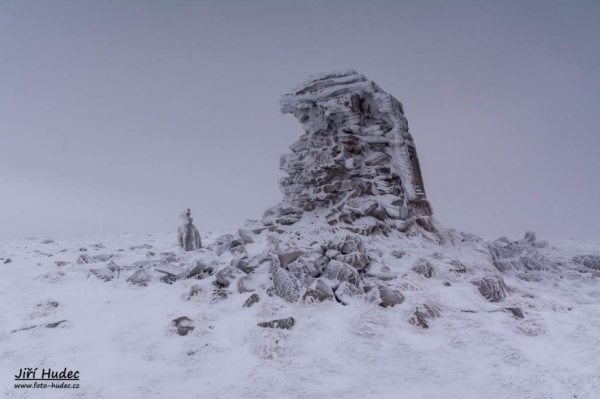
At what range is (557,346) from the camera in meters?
4.03

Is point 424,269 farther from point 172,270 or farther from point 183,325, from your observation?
point 172,270

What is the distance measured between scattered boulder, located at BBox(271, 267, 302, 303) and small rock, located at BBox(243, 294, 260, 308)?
277 millimetres

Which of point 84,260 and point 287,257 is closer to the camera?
point 287,257

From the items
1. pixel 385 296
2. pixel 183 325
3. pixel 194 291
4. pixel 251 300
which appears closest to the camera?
pixel 183 325

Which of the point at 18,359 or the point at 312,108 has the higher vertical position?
the point at 312,108

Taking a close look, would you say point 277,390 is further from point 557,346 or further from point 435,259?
point 435,259

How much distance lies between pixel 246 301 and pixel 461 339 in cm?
265

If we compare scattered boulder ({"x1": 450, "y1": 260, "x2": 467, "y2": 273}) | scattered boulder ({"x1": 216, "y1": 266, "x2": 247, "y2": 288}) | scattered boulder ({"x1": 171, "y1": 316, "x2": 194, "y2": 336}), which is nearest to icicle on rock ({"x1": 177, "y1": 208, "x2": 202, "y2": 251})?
scattered boulder ({"x1": 216, "y1": 266, "x2": 247, "y2": 288})

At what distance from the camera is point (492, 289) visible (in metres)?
5.36

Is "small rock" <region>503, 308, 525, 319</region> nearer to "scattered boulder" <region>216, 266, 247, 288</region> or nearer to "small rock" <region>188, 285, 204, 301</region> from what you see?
"scattered boulder" <region>216, 266, 247, 288</region>

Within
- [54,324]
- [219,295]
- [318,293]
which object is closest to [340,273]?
[318,293]

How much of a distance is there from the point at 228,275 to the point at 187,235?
17.0 feet

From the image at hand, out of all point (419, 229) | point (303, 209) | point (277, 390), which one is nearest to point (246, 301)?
point (277, 390)

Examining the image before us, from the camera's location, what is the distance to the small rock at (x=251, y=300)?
191 inches
